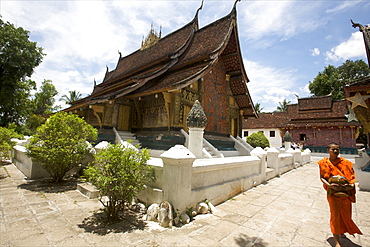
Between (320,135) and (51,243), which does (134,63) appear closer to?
(51,243)

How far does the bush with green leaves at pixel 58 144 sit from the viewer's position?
513 centimetres

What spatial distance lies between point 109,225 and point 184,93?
20.9 ft

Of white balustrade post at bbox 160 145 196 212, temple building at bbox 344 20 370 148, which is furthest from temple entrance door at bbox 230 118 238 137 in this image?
white balustrade post at bbox 160 145 196 212

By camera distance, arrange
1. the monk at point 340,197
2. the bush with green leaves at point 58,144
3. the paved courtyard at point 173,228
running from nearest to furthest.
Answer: the monk at point 340,197 → the paved courtyard at point 173,228 → the bush with green leaves at point 58,144

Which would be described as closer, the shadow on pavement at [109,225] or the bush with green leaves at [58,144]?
the shadow on pavement at [109,225]

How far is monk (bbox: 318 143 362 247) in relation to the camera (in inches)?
99.0

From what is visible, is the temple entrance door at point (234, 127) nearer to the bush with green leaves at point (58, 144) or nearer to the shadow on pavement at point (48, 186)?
the bush with green leaves at point (58, 144)

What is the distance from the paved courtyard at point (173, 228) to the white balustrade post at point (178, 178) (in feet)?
1.31

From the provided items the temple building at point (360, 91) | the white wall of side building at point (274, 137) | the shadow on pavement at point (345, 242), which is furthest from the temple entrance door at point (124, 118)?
the white wall of side building at point (274, 137)

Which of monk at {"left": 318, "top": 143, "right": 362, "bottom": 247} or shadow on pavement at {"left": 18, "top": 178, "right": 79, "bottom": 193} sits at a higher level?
monk at {"left": 318, "top": 143, "right": 362, "bottom": 247}

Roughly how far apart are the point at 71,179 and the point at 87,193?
2.23m

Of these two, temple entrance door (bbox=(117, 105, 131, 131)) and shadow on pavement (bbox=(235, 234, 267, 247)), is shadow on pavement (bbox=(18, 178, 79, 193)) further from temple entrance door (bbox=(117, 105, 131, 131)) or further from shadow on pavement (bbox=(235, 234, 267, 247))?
shadow on pavement (bbox=(235, 234, 267, 247))

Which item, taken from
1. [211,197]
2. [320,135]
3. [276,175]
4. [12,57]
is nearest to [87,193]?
[211,197]

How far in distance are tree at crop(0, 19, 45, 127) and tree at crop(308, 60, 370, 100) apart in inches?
1537
